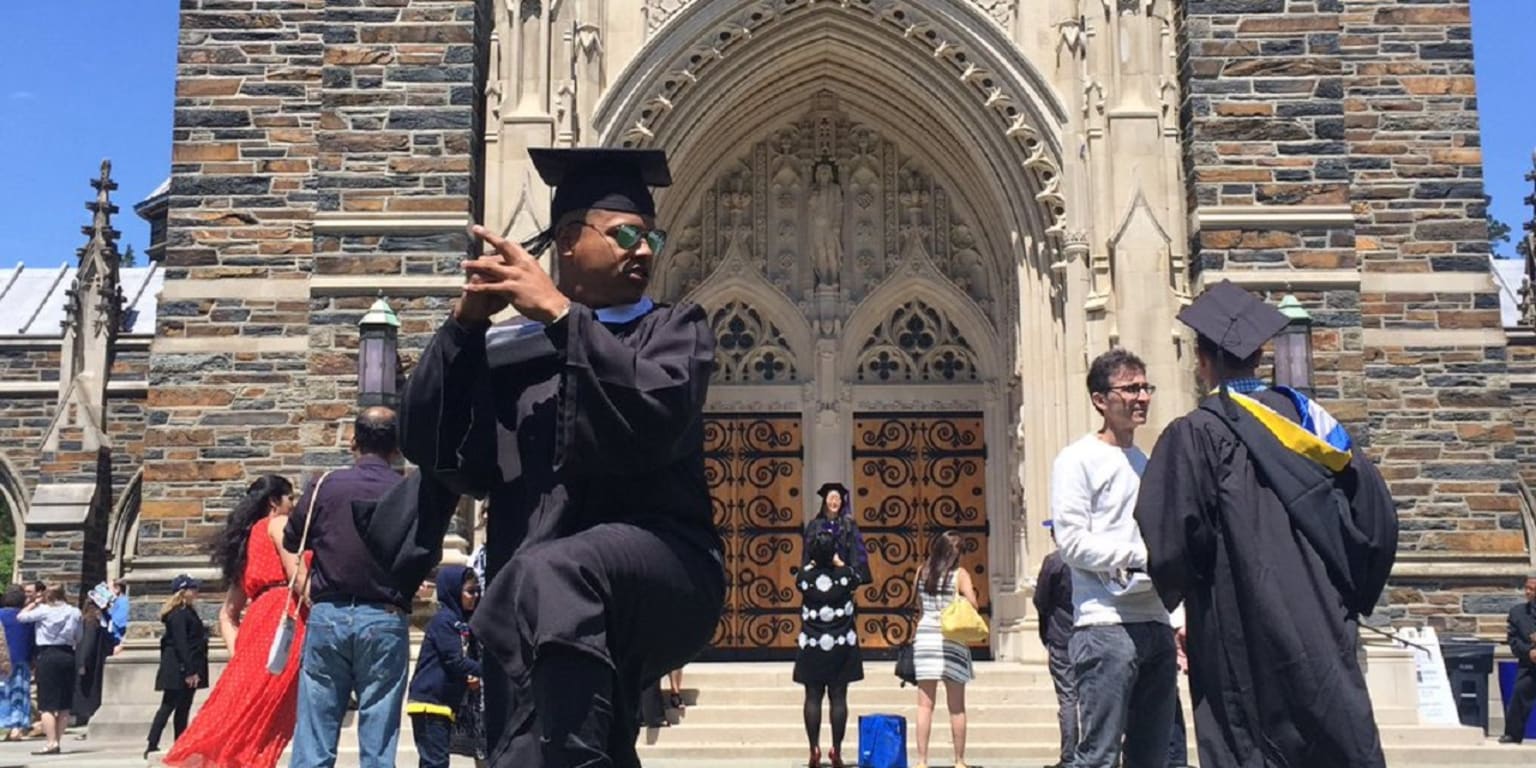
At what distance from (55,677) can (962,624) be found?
8738 mm

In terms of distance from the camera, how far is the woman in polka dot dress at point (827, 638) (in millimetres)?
9383

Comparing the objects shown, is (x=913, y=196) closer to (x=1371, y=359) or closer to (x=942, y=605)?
(x=1371, y=359)

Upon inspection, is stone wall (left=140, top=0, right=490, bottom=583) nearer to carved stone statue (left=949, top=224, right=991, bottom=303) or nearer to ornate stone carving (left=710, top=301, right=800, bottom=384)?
ornate stone carving (left=710, top=301, right=800, bottom=384)

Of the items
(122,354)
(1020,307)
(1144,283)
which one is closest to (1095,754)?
(1144,283)

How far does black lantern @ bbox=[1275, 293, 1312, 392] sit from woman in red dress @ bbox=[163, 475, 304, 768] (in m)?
8.03

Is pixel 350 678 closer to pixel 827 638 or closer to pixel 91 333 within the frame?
pixel 827 638

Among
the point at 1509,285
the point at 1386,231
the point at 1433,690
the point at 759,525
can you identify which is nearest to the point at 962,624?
the point at 1433,690

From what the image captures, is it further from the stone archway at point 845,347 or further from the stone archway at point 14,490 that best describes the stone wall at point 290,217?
the stone archway at point 14,490

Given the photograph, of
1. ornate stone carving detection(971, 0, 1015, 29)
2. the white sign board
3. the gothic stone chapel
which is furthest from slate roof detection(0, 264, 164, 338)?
the white sign board

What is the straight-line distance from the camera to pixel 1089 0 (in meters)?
13.0

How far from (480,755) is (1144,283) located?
25.5 feet

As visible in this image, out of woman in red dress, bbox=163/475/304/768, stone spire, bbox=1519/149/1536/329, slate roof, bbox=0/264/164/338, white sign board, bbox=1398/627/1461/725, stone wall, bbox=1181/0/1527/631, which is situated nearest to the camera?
woman in red dress, bbox=163/475/304/768

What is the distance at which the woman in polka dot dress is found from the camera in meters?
9.38

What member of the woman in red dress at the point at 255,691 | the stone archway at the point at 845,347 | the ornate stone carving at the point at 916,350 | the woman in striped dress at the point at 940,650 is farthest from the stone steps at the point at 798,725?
the woman in red dress at the point at 255,691
